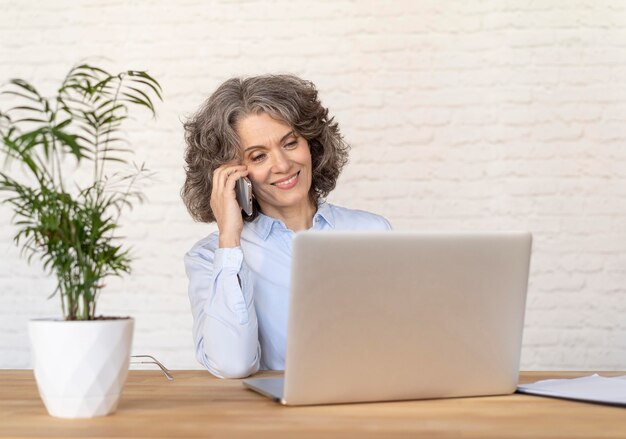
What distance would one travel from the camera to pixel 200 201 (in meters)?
2.77

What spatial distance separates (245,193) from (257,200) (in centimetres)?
21

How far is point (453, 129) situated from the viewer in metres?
3.67

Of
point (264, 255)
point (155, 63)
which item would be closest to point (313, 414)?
point (264, 255)

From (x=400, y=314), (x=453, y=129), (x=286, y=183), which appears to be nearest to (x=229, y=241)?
(x=286, y=183)

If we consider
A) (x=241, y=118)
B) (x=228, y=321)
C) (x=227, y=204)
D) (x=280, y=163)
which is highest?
(x=241, y=118)

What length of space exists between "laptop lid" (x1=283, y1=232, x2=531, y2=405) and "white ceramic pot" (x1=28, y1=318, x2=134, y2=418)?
10.4 inches

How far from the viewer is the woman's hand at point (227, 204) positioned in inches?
90.0

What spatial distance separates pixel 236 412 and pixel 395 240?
0.37 meters

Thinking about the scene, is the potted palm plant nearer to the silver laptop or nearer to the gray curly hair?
the silver laptop

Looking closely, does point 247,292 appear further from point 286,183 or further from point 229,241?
point 286,183

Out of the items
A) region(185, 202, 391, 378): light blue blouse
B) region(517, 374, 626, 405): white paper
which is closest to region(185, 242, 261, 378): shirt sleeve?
region(185, 202, 391, 378): light blue blouse

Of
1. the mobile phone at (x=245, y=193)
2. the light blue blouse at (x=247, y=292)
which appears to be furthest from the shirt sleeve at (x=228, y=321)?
the mobile phone at (x=245, y=193)

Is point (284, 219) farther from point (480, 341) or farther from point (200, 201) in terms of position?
point (480, 341)

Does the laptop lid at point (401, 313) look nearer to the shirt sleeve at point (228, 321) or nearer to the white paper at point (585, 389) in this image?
the white paper at point (585, 389)
